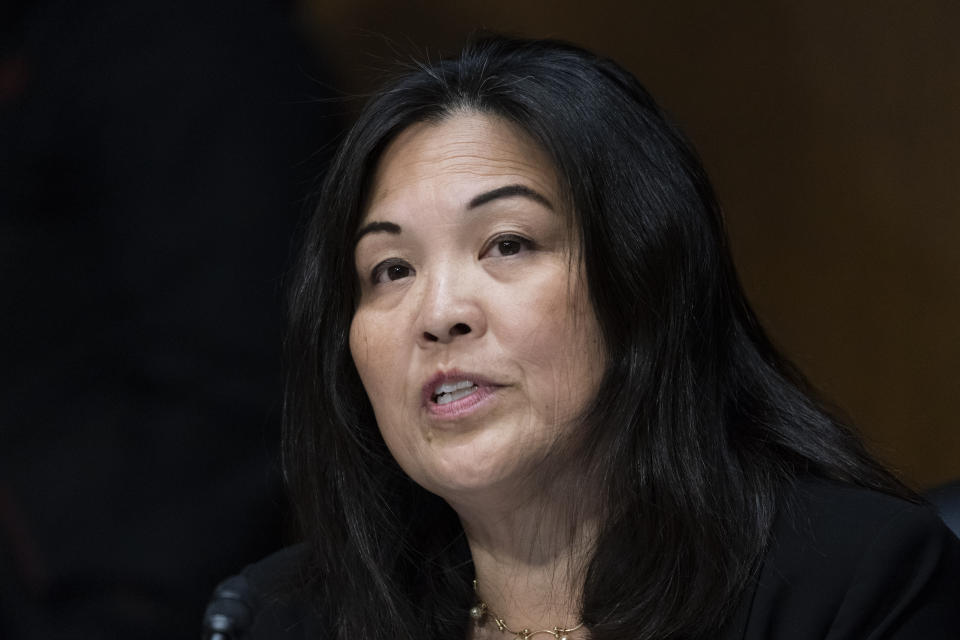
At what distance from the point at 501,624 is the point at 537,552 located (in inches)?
5.2

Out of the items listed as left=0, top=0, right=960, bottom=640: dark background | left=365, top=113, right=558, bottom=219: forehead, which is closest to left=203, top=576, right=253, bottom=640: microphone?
left=0, top=0, right=960, bottom=640: dark background

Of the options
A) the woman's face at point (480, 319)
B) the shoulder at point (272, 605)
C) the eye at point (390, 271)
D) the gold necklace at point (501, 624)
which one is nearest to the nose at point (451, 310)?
the woman's face at point (480, 319)

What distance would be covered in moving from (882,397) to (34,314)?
1.57m

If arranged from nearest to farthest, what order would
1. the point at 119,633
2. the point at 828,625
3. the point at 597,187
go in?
1. the point at 828,625
2. the point at 597,187
3. the point at 119,633

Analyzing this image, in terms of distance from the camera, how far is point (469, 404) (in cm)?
178

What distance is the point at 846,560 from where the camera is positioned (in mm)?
1709

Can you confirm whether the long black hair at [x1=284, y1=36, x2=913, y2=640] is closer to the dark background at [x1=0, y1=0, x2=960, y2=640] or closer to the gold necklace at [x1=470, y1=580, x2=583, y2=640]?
the gold necklace at [x1=470, y1=580, x2=583, y2=640]

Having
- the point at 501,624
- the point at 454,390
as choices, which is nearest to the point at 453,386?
the point at 454,390

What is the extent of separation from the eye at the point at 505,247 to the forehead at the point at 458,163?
0.21 feet

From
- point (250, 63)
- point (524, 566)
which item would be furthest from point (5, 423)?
point (524, 566)

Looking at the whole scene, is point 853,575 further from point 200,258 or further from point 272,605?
point 200,258

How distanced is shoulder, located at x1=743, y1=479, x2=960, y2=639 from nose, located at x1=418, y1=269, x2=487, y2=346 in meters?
0.45

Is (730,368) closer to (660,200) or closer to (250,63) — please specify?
(660,200)

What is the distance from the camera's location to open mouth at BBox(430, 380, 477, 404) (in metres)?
1.78
